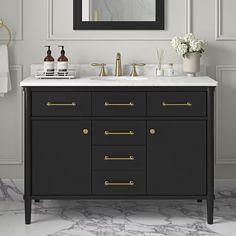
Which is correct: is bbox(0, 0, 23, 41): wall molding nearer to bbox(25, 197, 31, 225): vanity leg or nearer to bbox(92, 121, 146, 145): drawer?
bbox(92, 121, 146, 145): drawer

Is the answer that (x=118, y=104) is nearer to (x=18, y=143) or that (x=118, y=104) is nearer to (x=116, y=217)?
(x=116, y=217)

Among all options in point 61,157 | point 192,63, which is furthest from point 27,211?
point 192,63

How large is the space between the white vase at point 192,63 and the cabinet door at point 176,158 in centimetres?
52

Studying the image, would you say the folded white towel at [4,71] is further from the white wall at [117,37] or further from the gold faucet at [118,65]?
the gold faucet at [118,65]

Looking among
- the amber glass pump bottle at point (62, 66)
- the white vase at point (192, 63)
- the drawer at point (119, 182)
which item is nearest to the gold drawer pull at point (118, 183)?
the drawer at point (119, 182)

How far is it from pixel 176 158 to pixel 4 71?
4.19ft

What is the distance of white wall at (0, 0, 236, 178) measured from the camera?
445 centimetres

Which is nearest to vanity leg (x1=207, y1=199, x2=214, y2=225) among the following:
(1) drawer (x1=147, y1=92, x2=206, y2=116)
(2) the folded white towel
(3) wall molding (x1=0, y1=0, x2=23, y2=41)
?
(1) drawer (x1=147, y1=92, x2=206, y2=116)

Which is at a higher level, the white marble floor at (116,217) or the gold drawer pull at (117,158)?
the gold drawer pull at (117,158)

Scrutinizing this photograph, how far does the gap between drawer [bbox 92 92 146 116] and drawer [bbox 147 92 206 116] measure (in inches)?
2.3

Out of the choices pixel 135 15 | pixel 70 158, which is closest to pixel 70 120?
pixel 70 158

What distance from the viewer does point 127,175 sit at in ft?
13.0

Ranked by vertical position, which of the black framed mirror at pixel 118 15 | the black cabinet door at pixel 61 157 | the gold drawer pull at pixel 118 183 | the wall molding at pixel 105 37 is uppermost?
the black framed mirror at pixel 118 15

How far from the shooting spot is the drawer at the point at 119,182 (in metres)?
3.96
